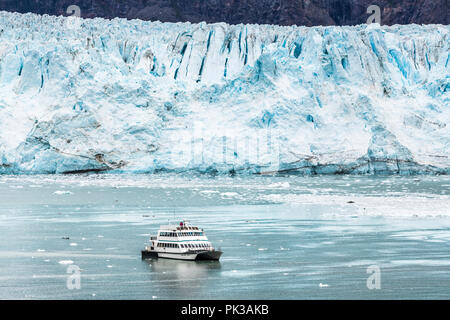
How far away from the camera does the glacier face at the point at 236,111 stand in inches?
1261

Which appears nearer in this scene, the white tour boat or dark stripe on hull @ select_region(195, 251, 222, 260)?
dark stripe on hull @ select_region(195, 251, 222, 260)

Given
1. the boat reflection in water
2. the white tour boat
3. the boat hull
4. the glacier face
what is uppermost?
the glacier face

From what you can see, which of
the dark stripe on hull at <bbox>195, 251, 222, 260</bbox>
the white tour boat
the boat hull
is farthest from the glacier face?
the dark stripe on hull at <bbox>195, 251, 222, 260</bbox>

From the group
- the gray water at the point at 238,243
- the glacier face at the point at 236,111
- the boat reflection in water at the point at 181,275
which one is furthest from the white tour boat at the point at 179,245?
the glacier face at the point at 236,111

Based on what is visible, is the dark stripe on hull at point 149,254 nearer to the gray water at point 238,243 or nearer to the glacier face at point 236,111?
the gray water at point 238,243

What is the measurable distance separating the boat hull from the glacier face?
63.6 ft

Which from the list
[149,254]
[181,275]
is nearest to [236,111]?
[149,254]

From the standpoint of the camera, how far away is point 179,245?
12.3 metres

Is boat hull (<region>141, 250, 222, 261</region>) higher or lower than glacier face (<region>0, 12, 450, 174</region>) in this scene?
lower

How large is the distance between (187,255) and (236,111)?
2135 cm

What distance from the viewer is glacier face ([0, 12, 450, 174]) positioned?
32.0 meters

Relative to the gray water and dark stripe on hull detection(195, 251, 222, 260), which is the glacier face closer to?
the gray water

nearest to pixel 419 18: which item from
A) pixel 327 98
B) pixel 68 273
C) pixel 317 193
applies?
pixel 327 98

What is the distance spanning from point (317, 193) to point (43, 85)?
51.8 ft
